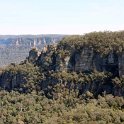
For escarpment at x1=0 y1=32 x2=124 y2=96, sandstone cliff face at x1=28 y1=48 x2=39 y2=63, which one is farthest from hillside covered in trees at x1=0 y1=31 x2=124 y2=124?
sandstone cliff face at x1=28 y1=48 x2=39 y2=63

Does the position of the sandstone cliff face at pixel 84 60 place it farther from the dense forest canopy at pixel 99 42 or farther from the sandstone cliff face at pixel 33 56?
the sandstone cliff face at pixel 33 56

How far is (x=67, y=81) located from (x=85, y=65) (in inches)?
192

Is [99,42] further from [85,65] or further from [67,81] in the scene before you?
[67,81]

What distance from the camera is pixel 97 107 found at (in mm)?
67875

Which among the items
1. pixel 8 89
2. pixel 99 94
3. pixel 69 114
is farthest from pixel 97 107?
pixel 8 89

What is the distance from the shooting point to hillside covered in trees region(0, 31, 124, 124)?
74.9m

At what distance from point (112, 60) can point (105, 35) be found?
8043 mm

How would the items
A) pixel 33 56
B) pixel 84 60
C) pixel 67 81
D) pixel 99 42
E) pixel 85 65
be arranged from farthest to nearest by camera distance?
1. pixel 33 56
2. pixel 99 42
3. pixel 84 60
4. pixel 85 65
5. pixel 67 81

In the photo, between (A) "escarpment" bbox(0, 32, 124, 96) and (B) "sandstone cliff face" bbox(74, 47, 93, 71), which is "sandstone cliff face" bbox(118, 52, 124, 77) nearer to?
(A) "escarpment" bbox(0, 32, 124, 96)

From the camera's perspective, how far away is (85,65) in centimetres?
8675

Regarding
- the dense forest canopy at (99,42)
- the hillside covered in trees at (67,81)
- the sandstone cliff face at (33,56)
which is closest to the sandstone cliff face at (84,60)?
the hillside covered in trees at (67,81)

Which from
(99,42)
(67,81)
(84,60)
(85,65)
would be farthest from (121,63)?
(67,81)

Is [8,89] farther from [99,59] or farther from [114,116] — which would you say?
[114,116]

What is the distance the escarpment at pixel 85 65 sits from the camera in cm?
8169
